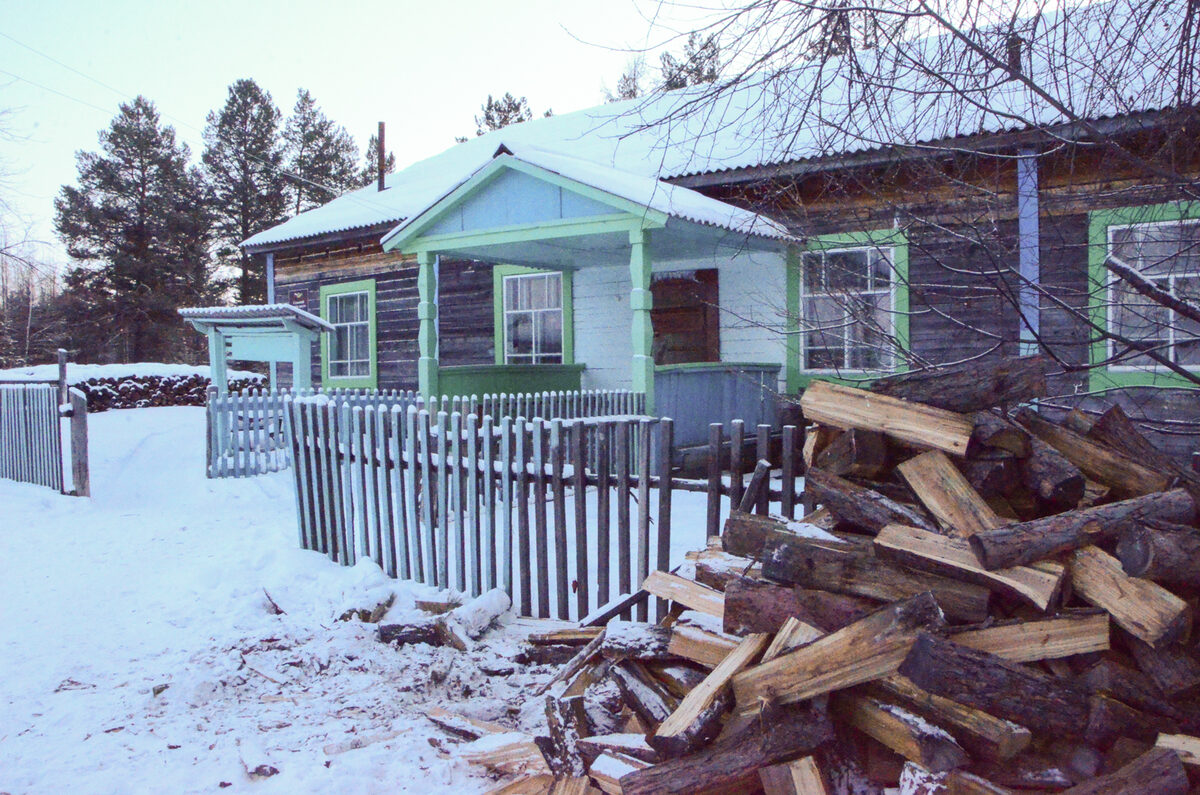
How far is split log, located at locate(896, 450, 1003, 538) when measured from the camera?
2705mm

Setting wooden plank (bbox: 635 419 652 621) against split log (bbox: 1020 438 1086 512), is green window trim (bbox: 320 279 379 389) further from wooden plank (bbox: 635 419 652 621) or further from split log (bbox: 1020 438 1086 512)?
split log (bbox: 1020 438 1086 512)

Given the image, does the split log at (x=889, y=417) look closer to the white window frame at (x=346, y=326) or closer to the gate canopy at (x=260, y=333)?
the gate canopy at (x=260, y=333)

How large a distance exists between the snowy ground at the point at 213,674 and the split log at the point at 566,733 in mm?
334

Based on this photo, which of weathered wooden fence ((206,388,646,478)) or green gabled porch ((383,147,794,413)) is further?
weathered wooden fence ((206,388,646,478))

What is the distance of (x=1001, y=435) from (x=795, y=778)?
135cm

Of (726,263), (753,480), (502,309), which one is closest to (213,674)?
(753,480)

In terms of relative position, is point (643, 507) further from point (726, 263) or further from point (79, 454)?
point (726, 263)

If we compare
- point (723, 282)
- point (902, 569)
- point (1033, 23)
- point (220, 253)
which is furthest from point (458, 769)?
point (220, 253)

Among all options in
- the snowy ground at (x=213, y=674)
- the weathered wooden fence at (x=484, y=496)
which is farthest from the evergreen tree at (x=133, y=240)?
the weathered wooden fence at (x=484, y=496)

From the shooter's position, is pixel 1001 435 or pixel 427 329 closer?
pixel 1001 435

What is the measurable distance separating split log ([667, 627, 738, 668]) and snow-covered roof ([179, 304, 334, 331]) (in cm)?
883

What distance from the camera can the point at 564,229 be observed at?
30.3 feet

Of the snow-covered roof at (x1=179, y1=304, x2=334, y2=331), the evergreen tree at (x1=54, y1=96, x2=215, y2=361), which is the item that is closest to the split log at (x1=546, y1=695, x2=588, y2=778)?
the snow-covered roof at (x1=179, y1=304, x2=334, y2=331)

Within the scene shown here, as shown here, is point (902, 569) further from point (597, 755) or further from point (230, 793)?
point (230, 793)
